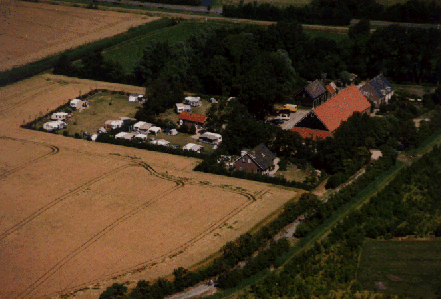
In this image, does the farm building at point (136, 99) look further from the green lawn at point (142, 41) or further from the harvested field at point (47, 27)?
the harvested field at point (47, 27)

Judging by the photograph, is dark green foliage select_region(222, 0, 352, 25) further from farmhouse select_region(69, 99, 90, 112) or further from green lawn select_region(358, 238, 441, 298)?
green lawn select_region(358, 238, 441, 298)

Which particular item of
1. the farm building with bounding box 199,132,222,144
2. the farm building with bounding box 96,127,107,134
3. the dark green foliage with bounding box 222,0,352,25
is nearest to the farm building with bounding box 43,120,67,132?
the farm building with bounding box 96,127,107,134

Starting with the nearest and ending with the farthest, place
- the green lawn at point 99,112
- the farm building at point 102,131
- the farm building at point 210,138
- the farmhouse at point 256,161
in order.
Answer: the farmhouse at point 256,161 → the farm building at point 210,138 → the farm building at point 102,131 → the green lawn at point 99,112

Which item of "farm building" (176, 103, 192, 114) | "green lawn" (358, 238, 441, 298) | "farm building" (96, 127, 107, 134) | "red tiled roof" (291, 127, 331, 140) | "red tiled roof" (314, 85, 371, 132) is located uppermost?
"red tiled roof" (314, 85, 371, 132)

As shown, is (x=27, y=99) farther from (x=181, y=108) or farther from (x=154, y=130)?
(x=154, y=130)

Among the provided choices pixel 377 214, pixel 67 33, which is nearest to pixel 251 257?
pixel 377 214

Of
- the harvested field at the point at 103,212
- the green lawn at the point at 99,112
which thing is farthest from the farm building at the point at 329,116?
the green lawn at the point at 99,112

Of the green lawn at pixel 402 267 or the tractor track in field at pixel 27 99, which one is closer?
the green lawn at pixel 402 267

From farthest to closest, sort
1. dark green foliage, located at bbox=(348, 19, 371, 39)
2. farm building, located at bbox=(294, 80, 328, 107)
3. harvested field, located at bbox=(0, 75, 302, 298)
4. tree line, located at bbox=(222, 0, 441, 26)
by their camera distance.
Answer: tree line, located at bbox=(222, 0, 441, 26) < dark green foliage, located at bbox=(348, 19, 371, 39) < farm building, located at bbox=(294, 80, 328, 107) < harvested field, located at bbox=(0, 75, 302, 298)
